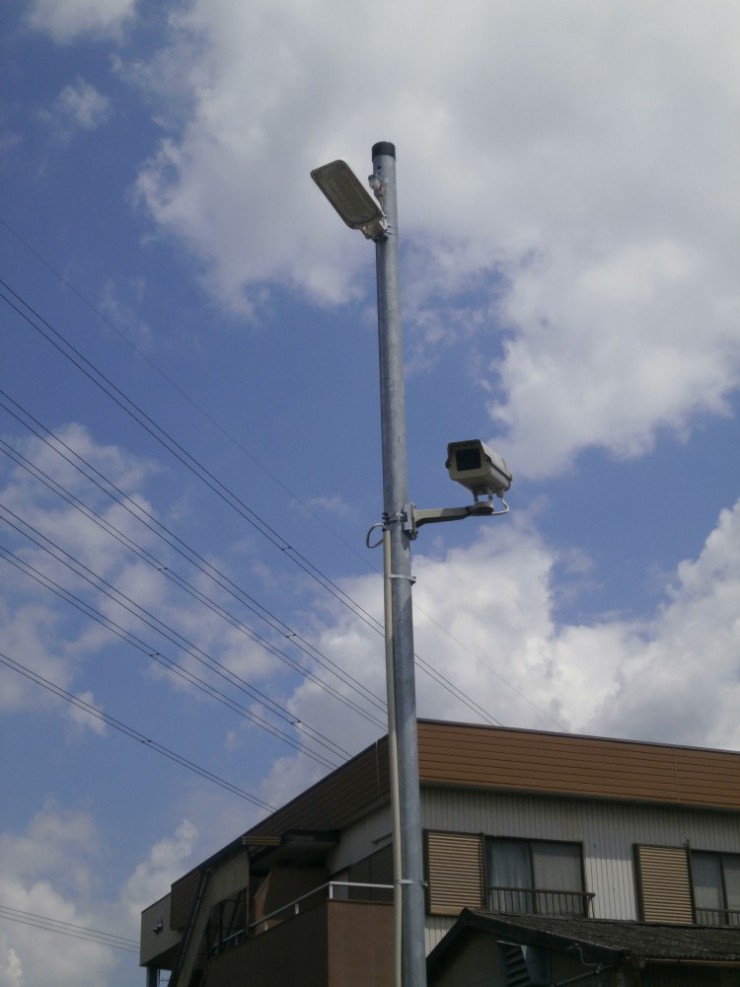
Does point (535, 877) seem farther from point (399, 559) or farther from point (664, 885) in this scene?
point (399, 559)

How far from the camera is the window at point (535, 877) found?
20484 mm

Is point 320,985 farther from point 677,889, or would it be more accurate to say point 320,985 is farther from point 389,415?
point 389,415

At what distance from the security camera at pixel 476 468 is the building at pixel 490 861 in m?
10.9

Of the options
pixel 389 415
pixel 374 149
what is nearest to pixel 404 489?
pixel 389 415

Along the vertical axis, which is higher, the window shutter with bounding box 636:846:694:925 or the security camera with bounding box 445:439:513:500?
the window shutter with bounding box 636:846:694:925

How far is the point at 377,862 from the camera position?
20594 mm

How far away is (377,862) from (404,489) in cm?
1401

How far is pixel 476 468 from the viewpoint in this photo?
26.2 feet

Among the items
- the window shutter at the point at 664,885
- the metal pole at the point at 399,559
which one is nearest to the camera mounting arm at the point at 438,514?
the metal pole at the point at 399,559

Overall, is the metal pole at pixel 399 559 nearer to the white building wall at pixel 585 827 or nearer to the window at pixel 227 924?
the white building wall at pixel 585 827

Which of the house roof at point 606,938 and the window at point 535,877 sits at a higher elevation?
the window at point 535,877

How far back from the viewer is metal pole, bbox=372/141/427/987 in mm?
7020

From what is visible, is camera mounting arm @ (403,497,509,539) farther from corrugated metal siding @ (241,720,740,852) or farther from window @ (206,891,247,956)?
window @ (206,891,247,956)

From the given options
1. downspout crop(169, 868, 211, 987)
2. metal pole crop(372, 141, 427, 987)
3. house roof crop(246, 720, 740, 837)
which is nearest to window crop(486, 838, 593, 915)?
house roof crop(246, 720, 740, 837)
